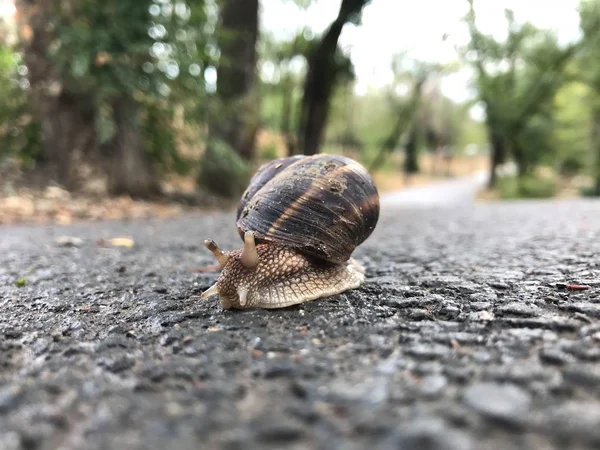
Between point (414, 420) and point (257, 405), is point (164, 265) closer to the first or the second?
point (257, 405)

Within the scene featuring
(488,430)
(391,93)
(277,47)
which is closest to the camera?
(488,430)

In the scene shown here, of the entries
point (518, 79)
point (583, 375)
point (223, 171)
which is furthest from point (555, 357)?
point (518, 79)

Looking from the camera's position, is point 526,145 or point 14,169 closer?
point 14,169

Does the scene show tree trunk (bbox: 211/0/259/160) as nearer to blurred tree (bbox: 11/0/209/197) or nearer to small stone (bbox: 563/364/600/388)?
blurred tree (bbox: 11/0/209/197)

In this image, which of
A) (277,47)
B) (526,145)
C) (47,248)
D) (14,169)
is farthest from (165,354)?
(526,145)

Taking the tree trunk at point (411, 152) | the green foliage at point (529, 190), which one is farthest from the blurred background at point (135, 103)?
the tree trunk at point (411, 152)

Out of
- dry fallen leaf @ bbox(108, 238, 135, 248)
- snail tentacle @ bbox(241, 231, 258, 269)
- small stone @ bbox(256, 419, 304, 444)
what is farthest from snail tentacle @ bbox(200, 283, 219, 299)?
dry fallen leaf @ bbox(108, 238, 135, 248)

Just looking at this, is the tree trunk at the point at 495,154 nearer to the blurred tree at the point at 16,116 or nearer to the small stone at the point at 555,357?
the blurred tree at the point at 16,116
